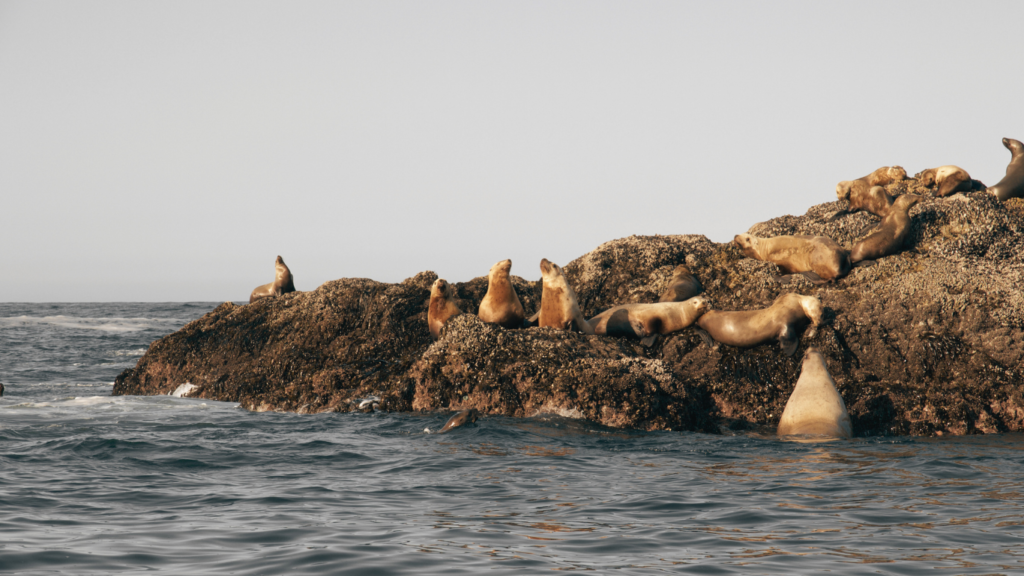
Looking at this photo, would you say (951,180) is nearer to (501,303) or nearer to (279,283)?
(501,303)

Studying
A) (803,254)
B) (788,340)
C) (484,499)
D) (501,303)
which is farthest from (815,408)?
(501,303)

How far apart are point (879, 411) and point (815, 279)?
246 cm

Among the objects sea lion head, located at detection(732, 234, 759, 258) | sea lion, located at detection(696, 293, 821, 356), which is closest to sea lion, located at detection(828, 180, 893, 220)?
sea lion head, located at detection(732, 234, 759, 258)

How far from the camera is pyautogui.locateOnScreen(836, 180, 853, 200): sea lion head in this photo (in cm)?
1403

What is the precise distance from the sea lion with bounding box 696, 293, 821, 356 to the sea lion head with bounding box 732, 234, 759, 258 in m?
1.94

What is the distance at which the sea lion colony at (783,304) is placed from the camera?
9.55 m

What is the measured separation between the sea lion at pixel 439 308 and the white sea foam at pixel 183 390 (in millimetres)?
4112

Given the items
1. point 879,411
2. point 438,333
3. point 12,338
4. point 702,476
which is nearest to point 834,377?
point 879,411

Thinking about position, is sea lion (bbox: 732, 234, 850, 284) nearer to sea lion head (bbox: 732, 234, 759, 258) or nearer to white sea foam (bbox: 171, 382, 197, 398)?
sea lion head (bbox: 732, 234, 759, 258)

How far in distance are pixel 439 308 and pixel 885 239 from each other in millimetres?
6617

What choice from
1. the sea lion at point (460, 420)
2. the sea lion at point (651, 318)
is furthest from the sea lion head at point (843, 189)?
the sea lion at point (460, 420)

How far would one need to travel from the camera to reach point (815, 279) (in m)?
11.5

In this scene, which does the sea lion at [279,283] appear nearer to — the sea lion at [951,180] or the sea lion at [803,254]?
the sea lion at [803,254]

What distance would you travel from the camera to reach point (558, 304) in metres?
11.8
